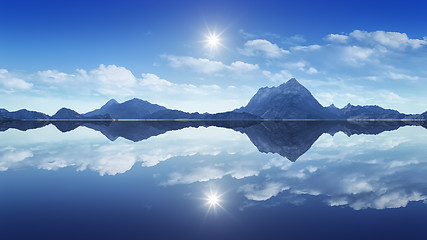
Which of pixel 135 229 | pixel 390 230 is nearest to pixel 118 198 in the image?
pixel 135 229

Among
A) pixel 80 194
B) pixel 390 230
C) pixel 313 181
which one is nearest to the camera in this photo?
pixel 390 230

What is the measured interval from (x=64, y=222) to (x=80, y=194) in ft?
19.2

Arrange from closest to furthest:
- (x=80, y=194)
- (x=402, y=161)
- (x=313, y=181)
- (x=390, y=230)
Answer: (x=390, y=230), (x=80, y=194), (x=313, y=181), (x=402, y=161)

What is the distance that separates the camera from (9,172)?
1041 inches

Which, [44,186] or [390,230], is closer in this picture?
[390,230]

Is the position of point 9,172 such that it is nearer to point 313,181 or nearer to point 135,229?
point 135,229

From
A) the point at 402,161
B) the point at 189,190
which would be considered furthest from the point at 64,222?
the point at 402,161

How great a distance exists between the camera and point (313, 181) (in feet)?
74.3

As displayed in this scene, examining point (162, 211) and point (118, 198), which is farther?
point (118, 198)

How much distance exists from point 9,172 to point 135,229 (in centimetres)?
2406

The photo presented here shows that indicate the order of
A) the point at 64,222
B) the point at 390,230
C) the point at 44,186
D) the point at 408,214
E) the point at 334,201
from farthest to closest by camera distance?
1. the point at 44,186
2. the point at 334,201
3. the point at 408,214
4. the point at 64,222
5. the point at 390,230

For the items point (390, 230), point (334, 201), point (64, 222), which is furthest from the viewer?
point (334, 201)

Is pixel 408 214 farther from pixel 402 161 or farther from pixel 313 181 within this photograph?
pixel 402 161

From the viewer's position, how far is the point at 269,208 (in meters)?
15.4
